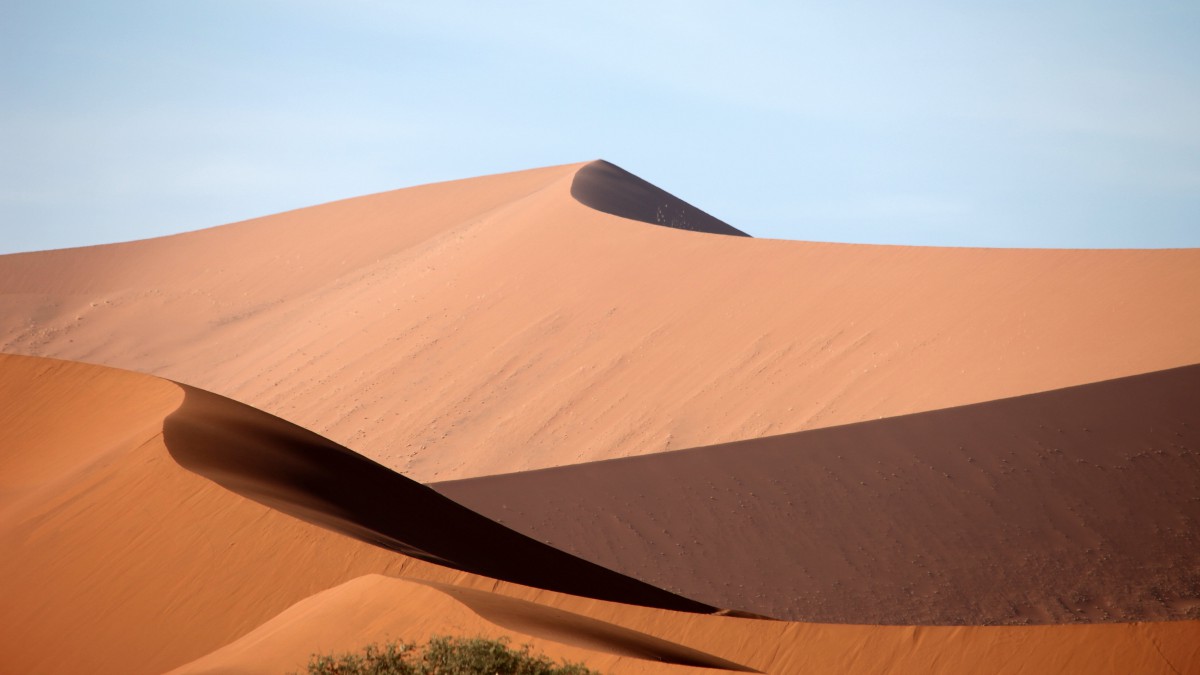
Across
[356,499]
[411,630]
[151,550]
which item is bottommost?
[356,499]

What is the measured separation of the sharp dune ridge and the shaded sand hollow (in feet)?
0.15

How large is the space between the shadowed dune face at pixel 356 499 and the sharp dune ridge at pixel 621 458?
87 millimetres

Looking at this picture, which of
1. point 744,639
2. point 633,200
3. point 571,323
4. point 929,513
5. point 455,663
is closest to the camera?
point 455,663

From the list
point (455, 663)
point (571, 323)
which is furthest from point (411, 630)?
point (571, 323)

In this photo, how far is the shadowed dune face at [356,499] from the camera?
56.1 ft

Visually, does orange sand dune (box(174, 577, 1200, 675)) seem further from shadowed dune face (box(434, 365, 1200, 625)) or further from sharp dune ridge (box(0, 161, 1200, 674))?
shadowed dune face (box(434, 365, 1200, 625))

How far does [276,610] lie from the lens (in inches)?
571

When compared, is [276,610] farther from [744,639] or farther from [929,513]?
[929,513]

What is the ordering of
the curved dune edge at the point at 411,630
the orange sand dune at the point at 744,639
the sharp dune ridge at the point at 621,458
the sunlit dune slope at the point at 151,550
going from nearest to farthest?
the curved dune edge at the point at 411,630 → the orange sand dune at the point at 744,639 → the sunlit dune slope at the point at 151,550 → the sharp dune ridge at the point at 621,458

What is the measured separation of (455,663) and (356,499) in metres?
9.42

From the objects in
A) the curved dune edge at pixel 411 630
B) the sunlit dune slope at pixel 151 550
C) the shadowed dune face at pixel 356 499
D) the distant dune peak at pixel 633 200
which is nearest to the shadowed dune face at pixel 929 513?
the shadowed dune face at pixel 356 499

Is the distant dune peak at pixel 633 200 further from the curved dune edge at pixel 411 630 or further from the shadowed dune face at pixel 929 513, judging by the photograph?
the curved dune edge at pixel 411 630

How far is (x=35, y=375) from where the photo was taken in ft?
70.0

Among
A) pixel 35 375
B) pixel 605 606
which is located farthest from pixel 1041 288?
pixel 35 375
